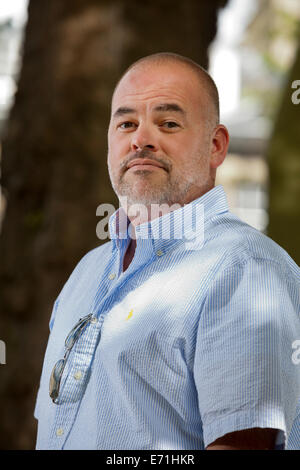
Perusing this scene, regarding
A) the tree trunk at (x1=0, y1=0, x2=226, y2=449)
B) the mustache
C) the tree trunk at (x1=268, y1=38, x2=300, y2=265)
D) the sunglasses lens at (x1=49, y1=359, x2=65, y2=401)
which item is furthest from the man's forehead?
the tree trunk at (x1=268, y1=38, x2=300, y2=265)

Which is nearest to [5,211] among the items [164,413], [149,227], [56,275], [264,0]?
[56,275]

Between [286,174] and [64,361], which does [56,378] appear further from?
[286,174]

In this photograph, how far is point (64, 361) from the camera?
1431 millimetres

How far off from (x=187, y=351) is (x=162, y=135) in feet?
1.31

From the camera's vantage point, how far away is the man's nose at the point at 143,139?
146cm

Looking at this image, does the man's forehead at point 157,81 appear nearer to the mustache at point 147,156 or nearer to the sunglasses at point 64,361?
the mustache at point 147,156

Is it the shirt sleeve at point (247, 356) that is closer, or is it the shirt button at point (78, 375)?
the shirt sleeve at point (247, 356)

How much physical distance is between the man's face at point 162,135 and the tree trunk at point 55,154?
1802mm

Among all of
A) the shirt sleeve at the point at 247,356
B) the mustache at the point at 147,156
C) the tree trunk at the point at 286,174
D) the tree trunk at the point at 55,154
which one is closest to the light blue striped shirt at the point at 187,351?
the shirt sleeve at the point at 247,356

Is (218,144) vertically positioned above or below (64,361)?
above

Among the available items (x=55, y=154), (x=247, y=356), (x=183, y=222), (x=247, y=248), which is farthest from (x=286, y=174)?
(x=247, y=356)

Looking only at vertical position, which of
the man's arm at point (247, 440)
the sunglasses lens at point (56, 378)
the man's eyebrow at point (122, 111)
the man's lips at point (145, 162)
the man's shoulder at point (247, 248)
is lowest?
the man's arm at point (247, 440)

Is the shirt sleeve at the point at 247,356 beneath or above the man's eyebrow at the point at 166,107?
beneath
